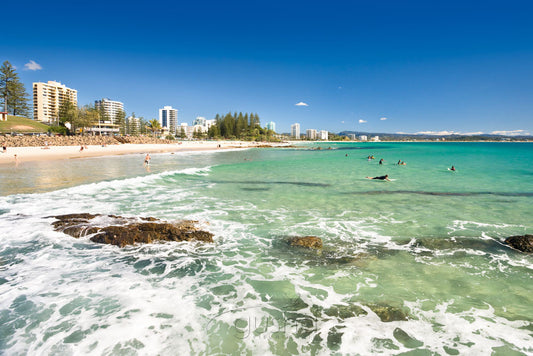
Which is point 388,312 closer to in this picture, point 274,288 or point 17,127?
point 274,288

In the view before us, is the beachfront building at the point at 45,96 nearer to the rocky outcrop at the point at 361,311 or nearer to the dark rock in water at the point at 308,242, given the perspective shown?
the dark rock in water at the point at 308,242

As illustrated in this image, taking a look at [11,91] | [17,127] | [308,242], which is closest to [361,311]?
[308,242]

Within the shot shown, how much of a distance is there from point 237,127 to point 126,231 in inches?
5748

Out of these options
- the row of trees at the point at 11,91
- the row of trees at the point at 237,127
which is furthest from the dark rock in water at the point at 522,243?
the row of trees at the point at 237,127

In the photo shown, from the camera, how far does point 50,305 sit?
15.0ft

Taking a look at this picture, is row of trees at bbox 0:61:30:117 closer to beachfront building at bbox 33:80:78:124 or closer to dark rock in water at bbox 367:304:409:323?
beachfront building at bbox 33:80:78:124

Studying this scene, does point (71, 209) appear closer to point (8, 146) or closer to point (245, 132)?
point (8, 146)

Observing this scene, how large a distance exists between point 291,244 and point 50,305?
5.24 m

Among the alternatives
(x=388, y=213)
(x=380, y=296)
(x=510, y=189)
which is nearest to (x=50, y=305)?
(x=380, y=296)

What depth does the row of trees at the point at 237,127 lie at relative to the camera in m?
148

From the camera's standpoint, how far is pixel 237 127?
491 ft

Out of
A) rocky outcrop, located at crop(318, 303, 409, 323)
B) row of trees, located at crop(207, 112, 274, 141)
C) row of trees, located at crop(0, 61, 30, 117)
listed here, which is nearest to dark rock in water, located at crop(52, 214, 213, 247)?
rocky outcrop, located at crop(318, 303, 409, 323)

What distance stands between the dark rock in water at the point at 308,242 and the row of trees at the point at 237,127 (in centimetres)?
14497

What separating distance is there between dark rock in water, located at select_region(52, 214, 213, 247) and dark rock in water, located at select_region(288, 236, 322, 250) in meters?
2.37
